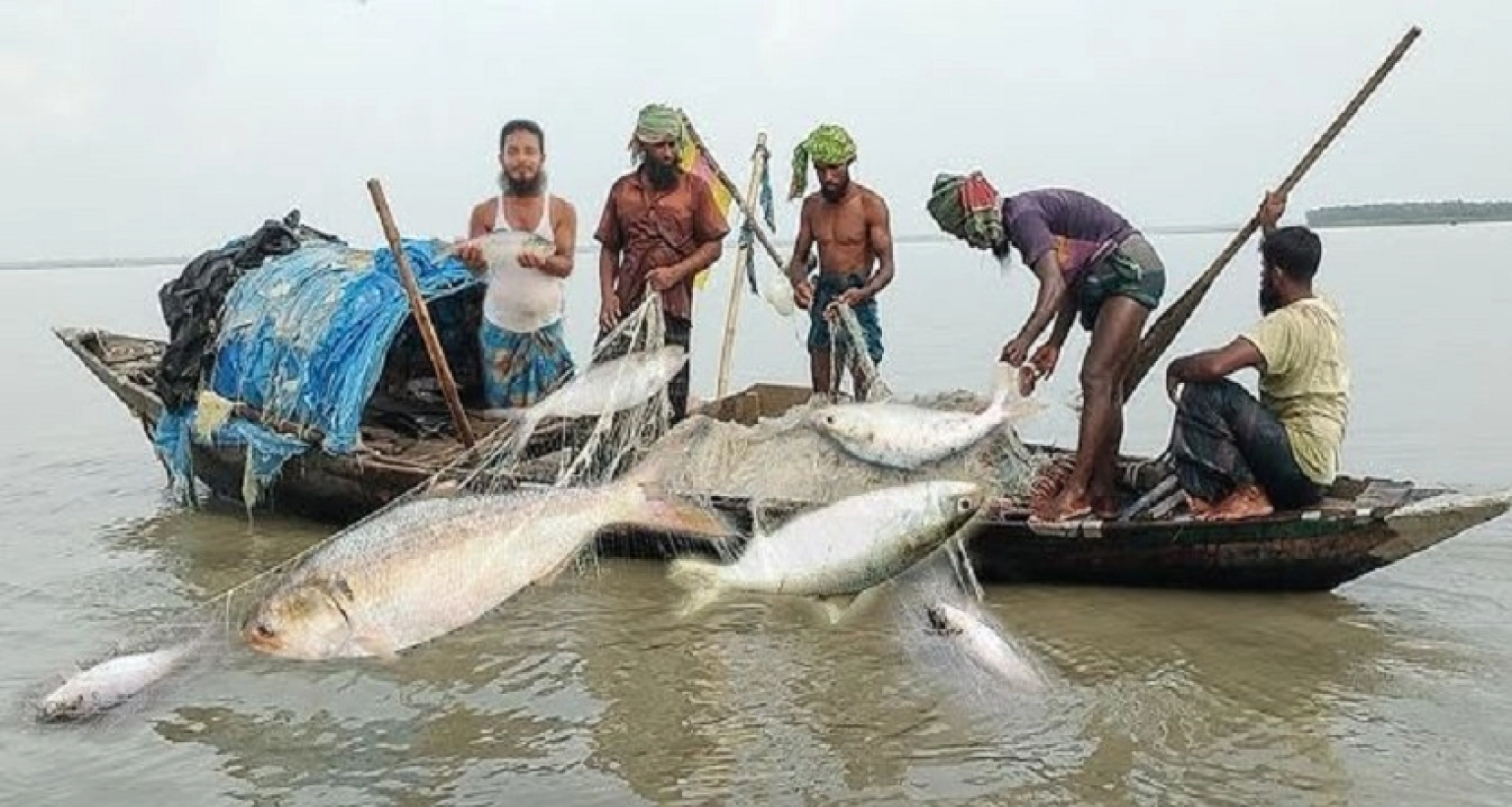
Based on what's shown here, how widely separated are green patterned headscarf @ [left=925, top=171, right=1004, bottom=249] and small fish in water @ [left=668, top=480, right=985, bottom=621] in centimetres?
283

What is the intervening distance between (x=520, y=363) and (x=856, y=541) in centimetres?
515

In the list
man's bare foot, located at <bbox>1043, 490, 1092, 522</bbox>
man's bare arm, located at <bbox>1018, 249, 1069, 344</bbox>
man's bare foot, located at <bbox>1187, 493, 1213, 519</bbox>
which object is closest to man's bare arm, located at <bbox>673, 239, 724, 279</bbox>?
man's bare arm, located at <bbox>1018, 249, 1069, 344</bbox>

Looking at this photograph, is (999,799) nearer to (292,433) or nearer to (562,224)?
(562,224)

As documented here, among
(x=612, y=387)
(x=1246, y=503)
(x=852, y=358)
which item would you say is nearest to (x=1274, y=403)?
(x=1246, y=503)

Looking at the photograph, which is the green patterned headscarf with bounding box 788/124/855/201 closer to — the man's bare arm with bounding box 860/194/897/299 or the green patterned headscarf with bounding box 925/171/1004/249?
the man's bare arm with bounding box 860/194/897/299

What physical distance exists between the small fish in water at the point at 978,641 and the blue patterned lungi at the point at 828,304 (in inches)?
151

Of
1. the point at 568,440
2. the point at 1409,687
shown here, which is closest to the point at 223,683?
the point at 568,440

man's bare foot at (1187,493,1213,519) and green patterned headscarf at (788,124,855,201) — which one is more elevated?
green patterned headscarf at (788,124,855,201)

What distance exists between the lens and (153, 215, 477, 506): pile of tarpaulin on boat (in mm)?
9391

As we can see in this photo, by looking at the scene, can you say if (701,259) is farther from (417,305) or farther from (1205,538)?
(1205,538)

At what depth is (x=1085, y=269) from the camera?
7.57 metres

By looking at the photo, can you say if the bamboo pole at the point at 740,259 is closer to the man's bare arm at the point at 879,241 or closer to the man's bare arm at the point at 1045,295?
the man's bare arm at the point at 879,241

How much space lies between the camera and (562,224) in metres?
8.99

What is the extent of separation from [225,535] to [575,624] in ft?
13.1
